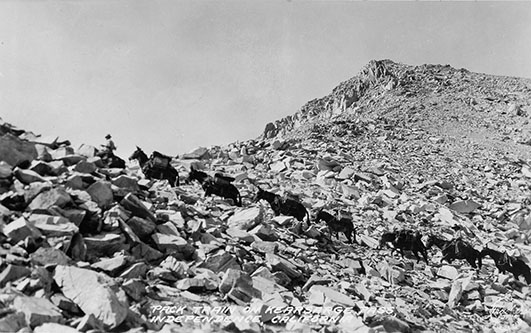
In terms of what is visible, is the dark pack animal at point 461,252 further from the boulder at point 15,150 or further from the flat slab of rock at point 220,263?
the boulder at point 15,150

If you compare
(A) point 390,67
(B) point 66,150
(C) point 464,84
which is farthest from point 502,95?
(B) point 66,150

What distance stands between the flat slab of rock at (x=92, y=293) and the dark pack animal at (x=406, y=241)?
30.5ft

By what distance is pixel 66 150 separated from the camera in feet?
33.3

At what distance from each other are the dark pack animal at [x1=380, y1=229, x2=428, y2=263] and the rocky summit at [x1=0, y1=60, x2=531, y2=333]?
0.15 feet

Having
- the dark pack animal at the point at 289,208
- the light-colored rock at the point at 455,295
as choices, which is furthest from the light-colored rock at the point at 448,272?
the dark pack animal at the point at 289,208

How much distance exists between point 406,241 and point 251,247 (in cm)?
552

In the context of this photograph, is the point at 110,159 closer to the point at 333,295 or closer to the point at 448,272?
the point at 333,295

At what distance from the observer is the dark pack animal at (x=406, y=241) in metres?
13.2

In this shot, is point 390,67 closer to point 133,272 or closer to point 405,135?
point 405,135

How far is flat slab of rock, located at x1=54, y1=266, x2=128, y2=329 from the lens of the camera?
5.70 meters

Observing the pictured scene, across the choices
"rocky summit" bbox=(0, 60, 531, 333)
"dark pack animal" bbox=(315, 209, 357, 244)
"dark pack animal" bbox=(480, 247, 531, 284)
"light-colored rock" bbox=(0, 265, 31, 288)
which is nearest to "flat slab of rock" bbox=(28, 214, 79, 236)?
"rocky summit" bbox=(0, 60, 531, 333)

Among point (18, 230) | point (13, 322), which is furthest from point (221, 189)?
point (13, 322)

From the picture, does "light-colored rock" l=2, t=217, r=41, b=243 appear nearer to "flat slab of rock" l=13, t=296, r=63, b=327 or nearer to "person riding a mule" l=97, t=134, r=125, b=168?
"flat slab of rock" l=13, t=296, r=63, b=327

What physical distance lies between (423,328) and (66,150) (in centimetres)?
872
